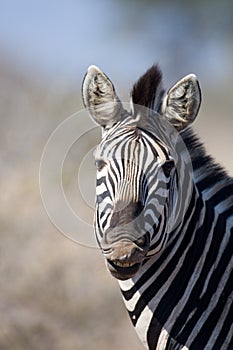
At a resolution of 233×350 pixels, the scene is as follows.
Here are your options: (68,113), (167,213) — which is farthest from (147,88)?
(68,113)

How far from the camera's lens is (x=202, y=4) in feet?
74.1

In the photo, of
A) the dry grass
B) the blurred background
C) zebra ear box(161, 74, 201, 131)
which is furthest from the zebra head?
the dry grass

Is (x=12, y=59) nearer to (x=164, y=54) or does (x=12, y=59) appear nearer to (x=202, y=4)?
(x=164, y=54)

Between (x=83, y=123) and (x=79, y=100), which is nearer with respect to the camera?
(x=83, y=123)

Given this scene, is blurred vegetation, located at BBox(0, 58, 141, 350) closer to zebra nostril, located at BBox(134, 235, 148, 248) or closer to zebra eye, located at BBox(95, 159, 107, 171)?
Result: zebra eye, located at BBox(95, 159, 107, 171)

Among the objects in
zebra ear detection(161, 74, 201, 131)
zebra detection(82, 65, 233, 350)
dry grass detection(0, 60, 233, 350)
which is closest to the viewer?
zebra detection(82, 65, 233, 350)

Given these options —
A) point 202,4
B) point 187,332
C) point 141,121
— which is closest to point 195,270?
point 187,332

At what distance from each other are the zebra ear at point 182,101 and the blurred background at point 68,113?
1399 millimetres

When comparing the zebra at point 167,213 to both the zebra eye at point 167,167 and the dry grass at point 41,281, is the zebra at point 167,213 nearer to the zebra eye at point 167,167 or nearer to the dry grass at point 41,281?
the zebra eye at point 167,167

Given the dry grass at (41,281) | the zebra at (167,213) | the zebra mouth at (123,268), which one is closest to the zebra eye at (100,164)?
the zebra at (167,213)

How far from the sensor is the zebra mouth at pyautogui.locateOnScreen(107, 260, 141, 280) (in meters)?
4.30

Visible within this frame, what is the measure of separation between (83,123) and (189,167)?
702 millimetres

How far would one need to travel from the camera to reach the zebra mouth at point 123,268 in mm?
4297

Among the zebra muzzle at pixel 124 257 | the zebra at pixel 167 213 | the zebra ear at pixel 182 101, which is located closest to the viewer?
the zebra muzzle at pixel 124 257
